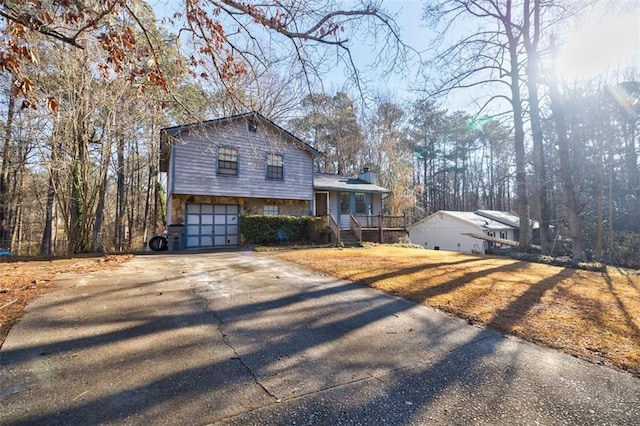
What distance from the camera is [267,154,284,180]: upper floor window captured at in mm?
15094

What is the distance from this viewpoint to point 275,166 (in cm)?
1527

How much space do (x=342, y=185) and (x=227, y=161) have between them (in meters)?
6.93

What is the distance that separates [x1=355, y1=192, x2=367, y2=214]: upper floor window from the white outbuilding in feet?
27.1

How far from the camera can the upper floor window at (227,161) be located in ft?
45.7

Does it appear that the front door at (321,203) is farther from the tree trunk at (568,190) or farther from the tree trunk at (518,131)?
the tree trunk at (568,190)

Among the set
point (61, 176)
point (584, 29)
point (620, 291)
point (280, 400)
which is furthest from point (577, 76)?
point (61, 176)

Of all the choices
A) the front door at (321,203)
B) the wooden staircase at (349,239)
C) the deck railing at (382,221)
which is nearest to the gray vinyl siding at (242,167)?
the front door at (321,203)

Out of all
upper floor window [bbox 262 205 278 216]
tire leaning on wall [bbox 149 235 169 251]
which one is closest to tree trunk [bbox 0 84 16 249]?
tire leaning on wall [bbox 149 235 169 251]

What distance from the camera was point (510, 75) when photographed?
39.9 feet

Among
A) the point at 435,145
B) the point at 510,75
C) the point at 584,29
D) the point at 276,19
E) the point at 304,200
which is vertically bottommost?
the point at 304,200

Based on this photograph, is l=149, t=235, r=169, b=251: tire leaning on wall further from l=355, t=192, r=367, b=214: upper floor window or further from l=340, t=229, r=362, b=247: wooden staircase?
l=355, t=192, r=367, b=214: upper floor window

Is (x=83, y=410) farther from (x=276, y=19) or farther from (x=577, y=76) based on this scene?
(x=577, y=76)

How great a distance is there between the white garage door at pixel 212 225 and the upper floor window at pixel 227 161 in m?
1.62

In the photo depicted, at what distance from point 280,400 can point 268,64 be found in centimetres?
468
